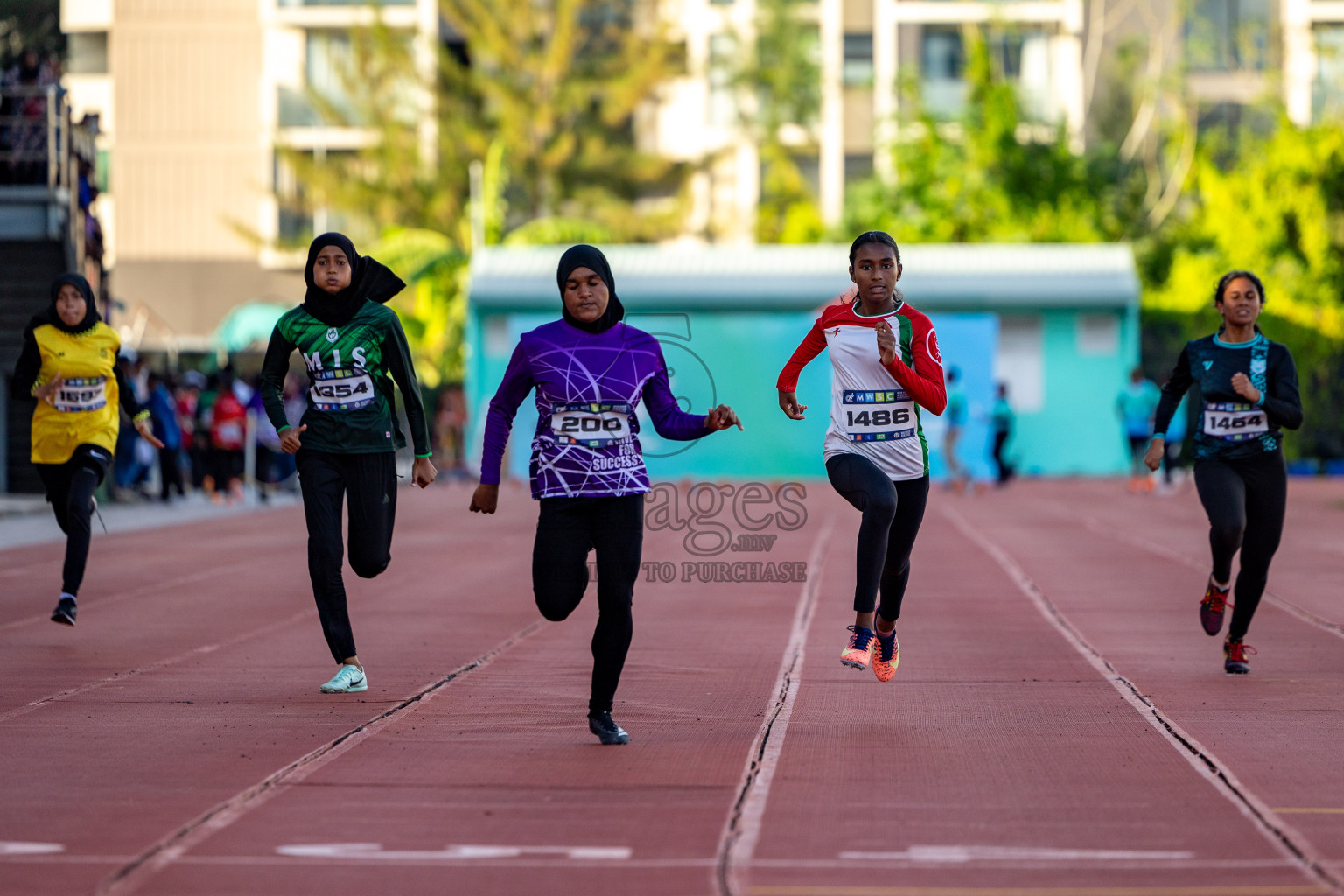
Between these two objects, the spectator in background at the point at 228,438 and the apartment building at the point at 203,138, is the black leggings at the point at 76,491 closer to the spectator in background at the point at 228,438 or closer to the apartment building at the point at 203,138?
the spectator in background at the point at 228,438

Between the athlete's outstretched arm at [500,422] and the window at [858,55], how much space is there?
163 feet

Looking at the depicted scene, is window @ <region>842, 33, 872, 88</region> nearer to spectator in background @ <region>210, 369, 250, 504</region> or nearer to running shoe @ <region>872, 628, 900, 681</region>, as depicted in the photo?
spectator in background @ <region>210, 369, 250, 504</region>

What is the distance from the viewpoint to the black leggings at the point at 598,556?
6863 millimetres

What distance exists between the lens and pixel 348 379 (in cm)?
828

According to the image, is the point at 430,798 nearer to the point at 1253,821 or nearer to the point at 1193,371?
the point at 1253,821

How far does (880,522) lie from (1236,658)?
2305mm

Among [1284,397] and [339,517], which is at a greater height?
[1284,397]

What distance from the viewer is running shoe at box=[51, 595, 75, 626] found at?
34.6 ft

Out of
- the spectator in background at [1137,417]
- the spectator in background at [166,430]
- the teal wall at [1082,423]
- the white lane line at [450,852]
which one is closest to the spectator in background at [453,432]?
the spectator in background at [166,430]

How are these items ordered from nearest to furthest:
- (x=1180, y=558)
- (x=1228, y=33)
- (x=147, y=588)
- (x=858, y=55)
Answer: (x=147, y=588) < (x=1180, y=558) < (x=1228, y=33) < (x=858, y=55)

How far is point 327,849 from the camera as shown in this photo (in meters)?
5.32

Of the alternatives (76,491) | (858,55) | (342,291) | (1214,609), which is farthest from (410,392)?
(858,55)

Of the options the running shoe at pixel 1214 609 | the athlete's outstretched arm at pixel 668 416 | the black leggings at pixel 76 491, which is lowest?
the running shoe at pixel 1214 609

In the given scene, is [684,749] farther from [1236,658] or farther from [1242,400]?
[1242,400]
